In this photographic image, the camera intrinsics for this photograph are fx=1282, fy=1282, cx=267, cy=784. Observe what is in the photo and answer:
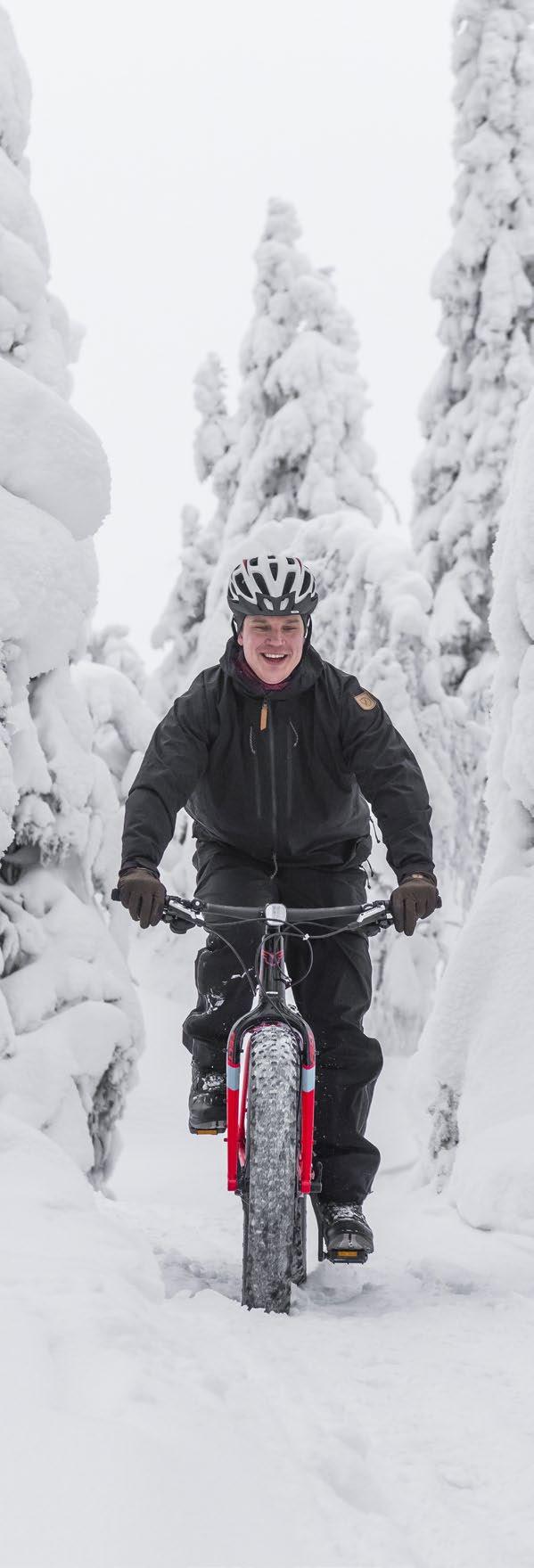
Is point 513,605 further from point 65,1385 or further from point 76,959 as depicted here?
point 65,1385

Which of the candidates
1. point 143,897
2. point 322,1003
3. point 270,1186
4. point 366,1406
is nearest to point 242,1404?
point 366,1406

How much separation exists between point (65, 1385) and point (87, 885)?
3.31 metres

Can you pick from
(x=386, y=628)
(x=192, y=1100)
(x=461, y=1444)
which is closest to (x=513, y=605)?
(x=192, y=1100)

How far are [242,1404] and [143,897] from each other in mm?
1518

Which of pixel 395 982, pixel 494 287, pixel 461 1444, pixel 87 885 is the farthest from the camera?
pixel 494 287

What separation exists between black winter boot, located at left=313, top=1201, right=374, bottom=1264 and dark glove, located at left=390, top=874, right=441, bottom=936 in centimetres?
107

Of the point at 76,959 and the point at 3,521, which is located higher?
the point at 3,521

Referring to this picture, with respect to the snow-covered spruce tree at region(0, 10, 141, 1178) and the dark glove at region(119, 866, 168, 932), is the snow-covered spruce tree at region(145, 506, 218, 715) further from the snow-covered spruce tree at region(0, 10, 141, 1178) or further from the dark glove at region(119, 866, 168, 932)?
the dark glove at region(119, 866, 168, 932)

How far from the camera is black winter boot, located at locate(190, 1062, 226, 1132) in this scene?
426cm

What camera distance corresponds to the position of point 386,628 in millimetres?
12578

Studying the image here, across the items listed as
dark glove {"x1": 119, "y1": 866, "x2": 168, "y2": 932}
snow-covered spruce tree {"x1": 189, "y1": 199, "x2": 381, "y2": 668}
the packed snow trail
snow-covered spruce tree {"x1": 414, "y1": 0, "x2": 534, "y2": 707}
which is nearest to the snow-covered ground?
the packed snow trail

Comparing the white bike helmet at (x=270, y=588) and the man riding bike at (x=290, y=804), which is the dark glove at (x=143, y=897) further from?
the white bike helmet at (x=270, y=588)

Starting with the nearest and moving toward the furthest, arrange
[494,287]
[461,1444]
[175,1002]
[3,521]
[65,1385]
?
[65,1385], [461,1444], [3,521], [494,287], [175,1002]

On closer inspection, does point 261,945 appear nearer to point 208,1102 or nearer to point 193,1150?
point 208,1102
